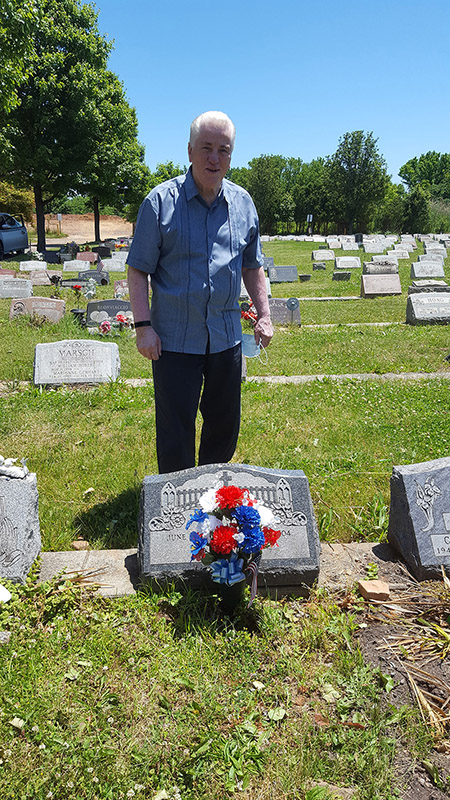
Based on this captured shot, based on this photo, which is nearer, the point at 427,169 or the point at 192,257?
the point at 192,257

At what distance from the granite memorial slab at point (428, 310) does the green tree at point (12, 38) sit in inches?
436

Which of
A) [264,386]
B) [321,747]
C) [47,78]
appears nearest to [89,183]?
[47,78]

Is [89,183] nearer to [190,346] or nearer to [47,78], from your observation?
[47,78]

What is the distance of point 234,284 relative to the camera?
9.66ft

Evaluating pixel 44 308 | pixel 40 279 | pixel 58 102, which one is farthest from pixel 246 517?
pixel 58 102

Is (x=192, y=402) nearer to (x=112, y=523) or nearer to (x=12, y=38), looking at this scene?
(x=112, y=523)

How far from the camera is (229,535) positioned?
2.46 metres

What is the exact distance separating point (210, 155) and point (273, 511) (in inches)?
71.6

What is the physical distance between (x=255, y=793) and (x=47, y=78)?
30.9 meters

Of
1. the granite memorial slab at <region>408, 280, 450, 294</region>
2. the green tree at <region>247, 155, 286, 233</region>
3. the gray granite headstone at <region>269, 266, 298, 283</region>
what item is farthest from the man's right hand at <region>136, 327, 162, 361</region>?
the green tree at <region>247, 155, 286, 233</region>

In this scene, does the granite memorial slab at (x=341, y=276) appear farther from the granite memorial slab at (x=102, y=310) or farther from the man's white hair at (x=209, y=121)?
the man's white hair at (x=209, y=121)

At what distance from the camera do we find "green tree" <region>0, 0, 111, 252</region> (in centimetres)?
2602

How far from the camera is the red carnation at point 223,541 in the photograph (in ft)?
8.05

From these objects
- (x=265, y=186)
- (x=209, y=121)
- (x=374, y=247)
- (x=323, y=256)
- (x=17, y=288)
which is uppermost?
(x=265, y=186)
